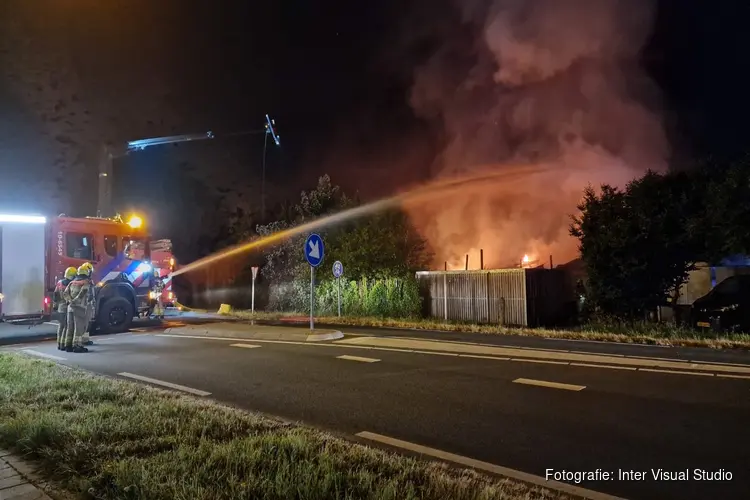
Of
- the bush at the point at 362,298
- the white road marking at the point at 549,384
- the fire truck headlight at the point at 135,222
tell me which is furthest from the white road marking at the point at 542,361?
the fire truck headlight at the point at 135,222

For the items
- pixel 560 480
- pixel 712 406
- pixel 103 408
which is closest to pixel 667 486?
pixel 560 480

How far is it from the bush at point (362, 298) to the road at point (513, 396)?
347 inches

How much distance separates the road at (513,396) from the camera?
4.31 metres

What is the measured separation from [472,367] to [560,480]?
441 cm

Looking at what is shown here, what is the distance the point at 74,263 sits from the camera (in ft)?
46.5

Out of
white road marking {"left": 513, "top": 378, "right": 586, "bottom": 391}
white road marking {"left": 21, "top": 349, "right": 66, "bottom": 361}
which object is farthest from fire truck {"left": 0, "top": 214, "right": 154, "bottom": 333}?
white road marking {"left": 513, "top": 378, "right": 586, "bottom": 391}

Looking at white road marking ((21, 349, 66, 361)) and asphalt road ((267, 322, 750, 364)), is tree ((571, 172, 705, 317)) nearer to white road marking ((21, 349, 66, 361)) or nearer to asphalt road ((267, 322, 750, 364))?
asphalt road ((267, 322, 750, 364))

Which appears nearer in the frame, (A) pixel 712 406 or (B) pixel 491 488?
(B) pixel 491 488

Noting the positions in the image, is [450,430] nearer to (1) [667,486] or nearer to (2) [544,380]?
(1) [667,486]

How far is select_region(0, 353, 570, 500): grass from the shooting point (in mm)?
3396

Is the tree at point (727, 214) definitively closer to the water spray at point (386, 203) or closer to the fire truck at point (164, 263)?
the water spray at point (386, 203)

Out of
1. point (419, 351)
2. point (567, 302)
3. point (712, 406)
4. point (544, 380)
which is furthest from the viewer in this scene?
point (567, 302)

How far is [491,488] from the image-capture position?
347cm

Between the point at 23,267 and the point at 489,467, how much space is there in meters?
13.9
